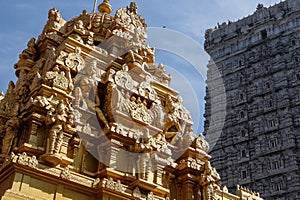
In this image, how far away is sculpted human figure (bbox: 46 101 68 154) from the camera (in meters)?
13.6

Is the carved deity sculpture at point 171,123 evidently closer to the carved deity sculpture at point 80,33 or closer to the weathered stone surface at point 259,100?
the carved deity sculpture at point 80,33

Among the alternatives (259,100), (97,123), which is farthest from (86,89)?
(259,100)

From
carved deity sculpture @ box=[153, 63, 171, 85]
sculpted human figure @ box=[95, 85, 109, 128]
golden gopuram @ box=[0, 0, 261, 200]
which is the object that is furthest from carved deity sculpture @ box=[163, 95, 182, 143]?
sculpted human figure @ box=[95, 85, 109, 128]

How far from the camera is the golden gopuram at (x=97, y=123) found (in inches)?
533

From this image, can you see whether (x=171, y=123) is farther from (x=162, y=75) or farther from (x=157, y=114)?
(x=162, y=75)

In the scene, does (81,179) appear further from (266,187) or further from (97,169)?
(266,187)

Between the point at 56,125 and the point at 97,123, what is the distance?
2145 millimetres

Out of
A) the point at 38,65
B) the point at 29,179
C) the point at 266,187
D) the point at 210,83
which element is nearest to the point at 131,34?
the point at 38,65

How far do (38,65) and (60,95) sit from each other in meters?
3.00

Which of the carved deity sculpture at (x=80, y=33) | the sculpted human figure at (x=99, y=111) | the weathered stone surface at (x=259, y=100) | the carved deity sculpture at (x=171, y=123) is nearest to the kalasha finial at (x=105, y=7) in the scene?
the carved deity sculpture at (x=80, y=33)

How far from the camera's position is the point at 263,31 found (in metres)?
47.2

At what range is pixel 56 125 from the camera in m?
14.0

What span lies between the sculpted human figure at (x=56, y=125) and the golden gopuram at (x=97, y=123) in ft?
0.11

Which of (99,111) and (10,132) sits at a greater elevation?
(99,111)
